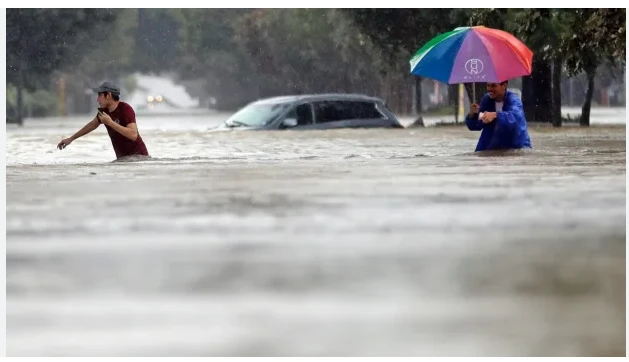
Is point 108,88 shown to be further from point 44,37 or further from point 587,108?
point 587,108

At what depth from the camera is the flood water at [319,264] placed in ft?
15.3

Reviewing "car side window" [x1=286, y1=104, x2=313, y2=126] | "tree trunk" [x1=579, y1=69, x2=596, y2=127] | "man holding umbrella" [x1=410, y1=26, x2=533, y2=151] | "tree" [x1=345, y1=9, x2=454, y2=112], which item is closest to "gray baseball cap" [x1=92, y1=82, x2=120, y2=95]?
"man holding umbrella" [x1=410, y1=26, x2=533, y2=151]

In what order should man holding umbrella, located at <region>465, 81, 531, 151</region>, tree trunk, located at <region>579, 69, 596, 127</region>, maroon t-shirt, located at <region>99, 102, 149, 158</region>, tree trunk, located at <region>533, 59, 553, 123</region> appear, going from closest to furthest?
maroon t-shirt, located at <region>99, 102, 149, 158</region> < man holding umbrella, located at <region>465, 81, 531, 151</region> < tree trunk, located at <region>533, 59, 553, 123</region> < tree trunk, located at <region>579, 69, 596, 127</region>

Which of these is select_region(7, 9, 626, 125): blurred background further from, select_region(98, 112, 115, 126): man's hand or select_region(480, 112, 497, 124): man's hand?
select_region(98, 112, 115, 126): man's hand

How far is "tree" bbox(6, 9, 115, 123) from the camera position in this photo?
32.3 meters

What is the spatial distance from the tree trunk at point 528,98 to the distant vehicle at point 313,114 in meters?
4.29

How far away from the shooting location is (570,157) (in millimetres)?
14383

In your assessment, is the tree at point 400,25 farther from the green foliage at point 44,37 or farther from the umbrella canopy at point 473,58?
the umbrella canopy at point 473,58

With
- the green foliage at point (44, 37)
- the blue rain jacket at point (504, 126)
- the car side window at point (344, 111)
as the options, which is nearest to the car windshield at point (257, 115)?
the car side window at point (344, 111)

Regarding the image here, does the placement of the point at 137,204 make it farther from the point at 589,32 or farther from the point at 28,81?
the point at 28,81

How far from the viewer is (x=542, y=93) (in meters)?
32.4

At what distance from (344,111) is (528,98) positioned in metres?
5.96

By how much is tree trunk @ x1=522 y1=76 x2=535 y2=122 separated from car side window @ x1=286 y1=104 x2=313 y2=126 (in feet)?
22.1

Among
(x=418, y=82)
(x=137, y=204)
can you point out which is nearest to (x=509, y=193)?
(x=137, y=204)
